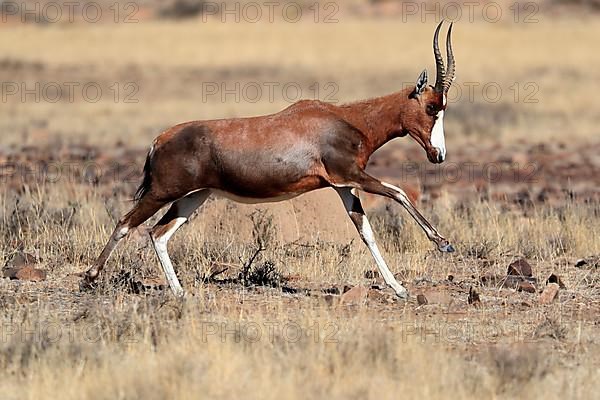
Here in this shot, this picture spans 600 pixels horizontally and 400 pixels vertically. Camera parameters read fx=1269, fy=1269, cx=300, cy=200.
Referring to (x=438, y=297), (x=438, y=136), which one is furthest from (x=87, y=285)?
(x=438, y=136)

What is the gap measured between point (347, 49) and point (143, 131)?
19.7 metres

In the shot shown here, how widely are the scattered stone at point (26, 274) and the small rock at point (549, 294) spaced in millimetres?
4405

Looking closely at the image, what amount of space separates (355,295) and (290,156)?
49.7 inches

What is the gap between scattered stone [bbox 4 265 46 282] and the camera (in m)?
11.3

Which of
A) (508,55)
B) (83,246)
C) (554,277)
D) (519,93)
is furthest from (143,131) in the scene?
(508,55)

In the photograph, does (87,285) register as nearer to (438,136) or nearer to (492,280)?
(438,136)

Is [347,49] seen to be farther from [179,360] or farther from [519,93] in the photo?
[179,360]

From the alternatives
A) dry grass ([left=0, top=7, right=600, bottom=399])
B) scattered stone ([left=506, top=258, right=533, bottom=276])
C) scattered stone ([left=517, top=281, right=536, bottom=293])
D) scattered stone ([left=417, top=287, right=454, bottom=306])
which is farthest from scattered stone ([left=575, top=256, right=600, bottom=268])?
scattered stone ([left=417, top=287, right=454, bottom=306])

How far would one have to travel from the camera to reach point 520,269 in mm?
11711

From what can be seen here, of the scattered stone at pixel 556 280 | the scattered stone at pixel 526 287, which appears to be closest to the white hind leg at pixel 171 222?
the scattered stone at pixel 526 287

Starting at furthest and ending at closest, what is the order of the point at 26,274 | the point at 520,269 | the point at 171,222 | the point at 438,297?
the point at 520,269, the point at 26,274, the point at 171,222, the point at 438,297

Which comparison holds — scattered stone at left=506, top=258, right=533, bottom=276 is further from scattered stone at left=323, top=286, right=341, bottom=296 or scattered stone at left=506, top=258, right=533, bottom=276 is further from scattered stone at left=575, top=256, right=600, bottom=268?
scattered stone at left=323, top=286, right=341, bottom=296

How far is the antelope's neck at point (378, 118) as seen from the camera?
10.8 m

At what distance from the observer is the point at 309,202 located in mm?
13586
